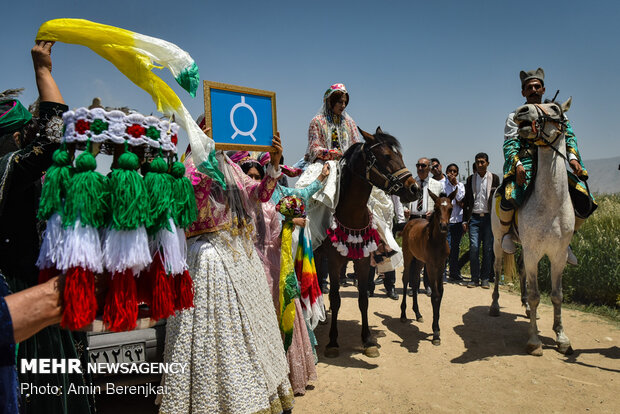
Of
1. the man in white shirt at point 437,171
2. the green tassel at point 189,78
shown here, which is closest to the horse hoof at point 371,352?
the green tassel at point 189,78

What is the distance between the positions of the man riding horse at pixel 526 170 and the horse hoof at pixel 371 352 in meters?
2.65

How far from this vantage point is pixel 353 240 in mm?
4855

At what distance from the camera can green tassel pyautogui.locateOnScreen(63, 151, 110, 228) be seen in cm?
131

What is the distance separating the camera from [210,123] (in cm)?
283

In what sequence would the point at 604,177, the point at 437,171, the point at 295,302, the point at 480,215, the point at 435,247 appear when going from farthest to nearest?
the point at 604,177
the point at 437,171
the point at 480,215
the point at 435,247
the point at 295,302

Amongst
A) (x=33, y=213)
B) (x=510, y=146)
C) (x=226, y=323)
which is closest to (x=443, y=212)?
(x=510, y=146)

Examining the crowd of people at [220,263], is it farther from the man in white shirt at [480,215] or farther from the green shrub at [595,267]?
the green shrub at [595,267]

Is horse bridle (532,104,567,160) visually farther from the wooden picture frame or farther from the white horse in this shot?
the wooden picture frame

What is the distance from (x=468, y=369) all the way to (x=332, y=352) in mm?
1680

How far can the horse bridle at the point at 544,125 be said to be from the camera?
4688mm

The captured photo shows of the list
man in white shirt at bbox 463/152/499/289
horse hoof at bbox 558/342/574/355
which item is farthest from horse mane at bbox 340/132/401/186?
man in white shirt at bbox 463/152/499/289

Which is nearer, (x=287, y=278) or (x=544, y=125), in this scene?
(x=287, y=278)

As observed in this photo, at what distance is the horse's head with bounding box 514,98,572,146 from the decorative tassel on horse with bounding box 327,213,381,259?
2.29 metres

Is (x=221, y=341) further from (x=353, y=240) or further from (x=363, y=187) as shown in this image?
(x=363, y=187)
